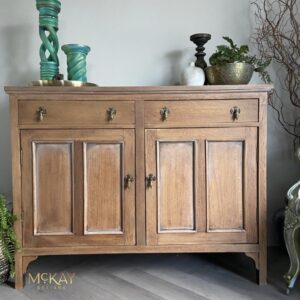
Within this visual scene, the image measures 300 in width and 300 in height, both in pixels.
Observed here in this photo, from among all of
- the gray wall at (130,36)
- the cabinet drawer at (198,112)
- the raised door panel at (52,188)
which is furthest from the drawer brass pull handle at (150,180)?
the gray wall at (130,36)

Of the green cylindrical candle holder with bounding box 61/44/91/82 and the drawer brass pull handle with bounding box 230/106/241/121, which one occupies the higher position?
the green cylindrical candle holder with bounding box 61/44/91/82

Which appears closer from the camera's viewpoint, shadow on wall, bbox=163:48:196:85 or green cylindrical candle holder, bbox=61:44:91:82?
green cylindrical candle holder, bbox=61:44:91:82

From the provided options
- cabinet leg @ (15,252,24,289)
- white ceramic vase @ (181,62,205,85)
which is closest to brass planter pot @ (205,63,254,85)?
white ceramic vase @ (181,62,205,85)

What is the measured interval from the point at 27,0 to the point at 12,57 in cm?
34

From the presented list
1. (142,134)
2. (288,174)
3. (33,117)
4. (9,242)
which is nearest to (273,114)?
(288,174)

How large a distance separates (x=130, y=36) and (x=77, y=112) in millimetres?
716

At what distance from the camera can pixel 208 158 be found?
1.43 meters

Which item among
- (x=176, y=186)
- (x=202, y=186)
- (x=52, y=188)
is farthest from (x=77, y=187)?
(x=202, y=186)

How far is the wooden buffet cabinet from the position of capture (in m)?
1.40

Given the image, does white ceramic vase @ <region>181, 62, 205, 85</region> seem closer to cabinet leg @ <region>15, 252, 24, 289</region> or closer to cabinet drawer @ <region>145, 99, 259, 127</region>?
cabinet drawer @ <region>145, 99, 259, 127</region>

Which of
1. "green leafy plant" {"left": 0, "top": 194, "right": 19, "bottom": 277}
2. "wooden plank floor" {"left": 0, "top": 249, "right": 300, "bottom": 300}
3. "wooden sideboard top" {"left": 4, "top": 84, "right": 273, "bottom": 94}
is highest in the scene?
"wooden sideboard top" {"left": 4, "top": 84, "right": 273, "bottom": 94}

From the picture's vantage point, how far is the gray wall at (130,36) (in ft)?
6.11

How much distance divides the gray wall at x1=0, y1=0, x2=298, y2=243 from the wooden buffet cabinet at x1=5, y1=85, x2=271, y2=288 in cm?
54

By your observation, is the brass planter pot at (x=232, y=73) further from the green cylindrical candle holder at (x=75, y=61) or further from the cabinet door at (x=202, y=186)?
the green cylindrical candle holder at (x=75, y=61)
